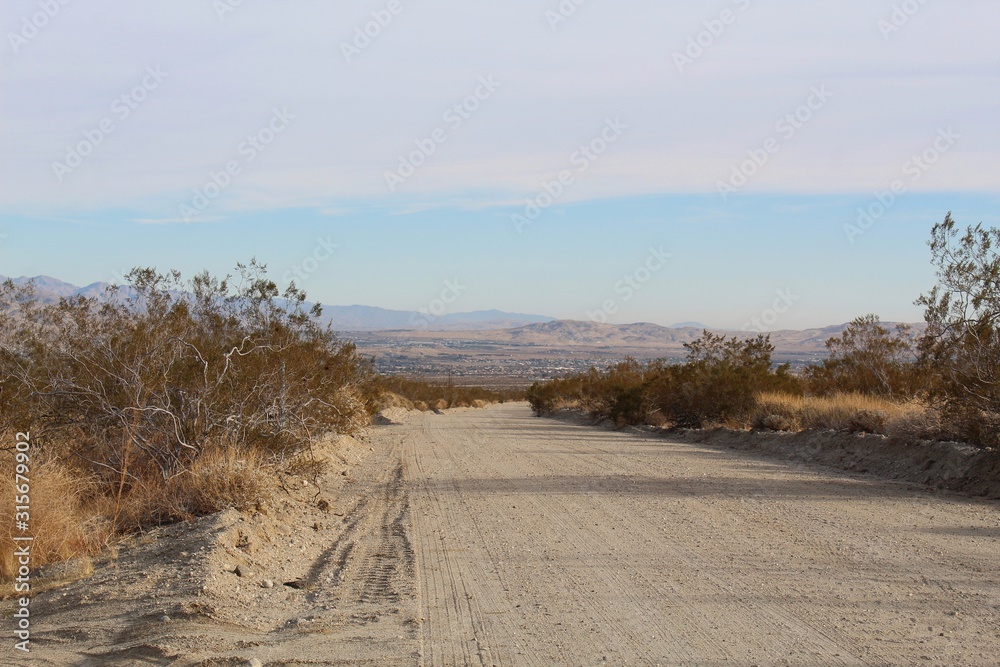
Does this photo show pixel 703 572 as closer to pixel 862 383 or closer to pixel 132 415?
pixel 132 415

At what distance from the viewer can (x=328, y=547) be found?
10.5 meters

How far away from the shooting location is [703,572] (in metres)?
8.70

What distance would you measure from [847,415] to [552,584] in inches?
605

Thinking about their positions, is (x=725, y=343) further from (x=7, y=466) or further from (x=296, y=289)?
(x=7, y=466)

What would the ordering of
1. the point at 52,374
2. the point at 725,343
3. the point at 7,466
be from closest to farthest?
1. the point at 7,466
2. the point at 52,374
3. the point at 725,343

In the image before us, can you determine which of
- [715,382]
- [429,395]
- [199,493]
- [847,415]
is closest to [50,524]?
[199,493]

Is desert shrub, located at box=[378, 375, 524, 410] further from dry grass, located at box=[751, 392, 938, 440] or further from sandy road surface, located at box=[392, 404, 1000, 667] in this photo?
sandy road surface, located at box=[392, 404, 1000, 667]

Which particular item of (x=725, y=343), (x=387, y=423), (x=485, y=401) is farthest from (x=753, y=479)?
(x=485, y=401)

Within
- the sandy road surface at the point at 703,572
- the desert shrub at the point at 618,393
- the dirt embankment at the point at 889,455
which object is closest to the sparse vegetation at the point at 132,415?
the sandy road surface at the point at 703,572

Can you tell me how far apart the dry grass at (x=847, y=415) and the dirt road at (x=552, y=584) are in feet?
12.3

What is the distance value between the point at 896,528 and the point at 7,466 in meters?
11.0

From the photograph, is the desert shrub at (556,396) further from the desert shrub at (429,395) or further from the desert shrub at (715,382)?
the desert shrub at (715,382)

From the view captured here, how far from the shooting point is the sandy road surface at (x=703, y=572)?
634 centimetres

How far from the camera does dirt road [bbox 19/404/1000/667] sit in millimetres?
6273
